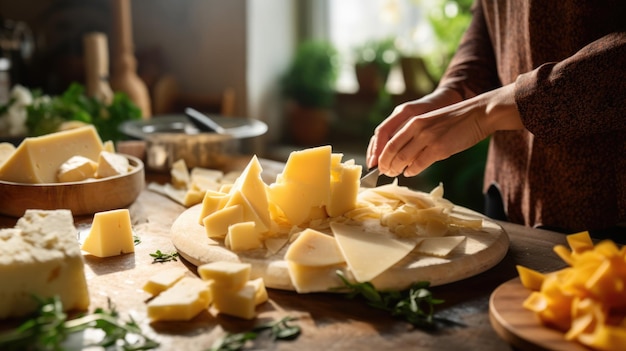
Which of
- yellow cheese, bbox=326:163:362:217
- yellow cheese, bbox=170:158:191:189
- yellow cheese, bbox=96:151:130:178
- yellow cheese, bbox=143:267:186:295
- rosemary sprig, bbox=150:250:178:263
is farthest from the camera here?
yellow cheese, bbox=170:158:191:189

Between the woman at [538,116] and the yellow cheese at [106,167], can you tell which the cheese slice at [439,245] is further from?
the yellow cheese at [106,167]

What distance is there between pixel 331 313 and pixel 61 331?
0.44m

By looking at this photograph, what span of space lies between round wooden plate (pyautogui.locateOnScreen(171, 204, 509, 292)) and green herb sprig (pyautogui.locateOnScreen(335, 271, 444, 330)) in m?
0.02

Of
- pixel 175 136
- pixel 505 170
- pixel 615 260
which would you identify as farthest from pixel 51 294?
pixel 505 170

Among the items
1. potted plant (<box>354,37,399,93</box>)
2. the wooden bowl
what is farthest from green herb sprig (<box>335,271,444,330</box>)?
potted plant (<box>354,37,399,93</box>)

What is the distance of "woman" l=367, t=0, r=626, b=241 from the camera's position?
1.47 m

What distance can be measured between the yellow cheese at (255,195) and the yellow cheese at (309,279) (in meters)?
0.19

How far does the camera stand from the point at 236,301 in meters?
1.12

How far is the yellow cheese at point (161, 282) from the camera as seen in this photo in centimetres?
120

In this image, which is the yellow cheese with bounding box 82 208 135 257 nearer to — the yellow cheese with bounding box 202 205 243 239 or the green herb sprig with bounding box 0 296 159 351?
the yellow cheese with bounding box 202 205 243 239

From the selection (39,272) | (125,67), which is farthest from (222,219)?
(125,67)

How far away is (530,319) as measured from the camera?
1.06 metres

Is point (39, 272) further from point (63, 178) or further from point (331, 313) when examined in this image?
point (63, 178)

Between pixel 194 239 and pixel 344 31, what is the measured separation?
10.3 feet
